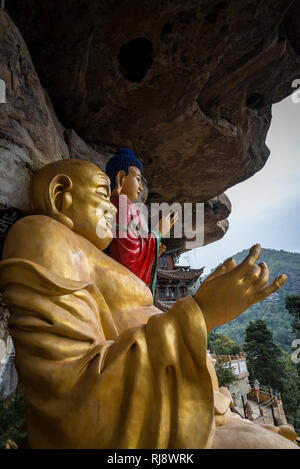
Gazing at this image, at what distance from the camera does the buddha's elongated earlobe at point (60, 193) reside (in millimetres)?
1609

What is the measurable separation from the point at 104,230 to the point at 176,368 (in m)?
1.06

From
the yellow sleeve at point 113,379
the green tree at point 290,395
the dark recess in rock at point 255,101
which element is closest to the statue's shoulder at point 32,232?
the yellow sleeve at point 113,379

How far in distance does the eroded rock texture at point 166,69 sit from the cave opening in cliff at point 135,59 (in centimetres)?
1

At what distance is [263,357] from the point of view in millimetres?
13250

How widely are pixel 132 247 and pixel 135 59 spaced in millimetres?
2578

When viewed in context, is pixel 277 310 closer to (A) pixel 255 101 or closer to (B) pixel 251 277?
(A) pixel 255 101

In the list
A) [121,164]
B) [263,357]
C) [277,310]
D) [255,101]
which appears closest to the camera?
[121,164]

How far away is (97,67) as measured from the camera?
3.11 m

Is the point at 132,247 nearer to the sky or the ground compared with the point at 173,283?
nearer to the sky

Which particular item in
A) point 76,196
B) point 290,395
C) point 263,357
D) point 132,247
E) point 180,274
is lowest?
point 290,395

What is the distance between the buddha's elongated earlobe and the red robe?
91 centimetres

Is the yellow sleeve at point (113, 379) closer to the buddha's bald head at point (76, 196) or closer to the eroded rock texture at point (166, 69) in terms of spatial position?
the buddha's bald head at point (76, 196)

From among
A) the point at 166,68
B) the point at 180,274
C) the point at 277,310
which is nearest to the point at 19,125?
the point at 166,68

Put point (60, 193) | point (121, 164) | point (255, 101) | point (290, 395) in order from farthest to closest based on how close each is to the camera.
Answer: point (290, 395) < point (255, 101) < point (121, 164) < point (60, 193)
